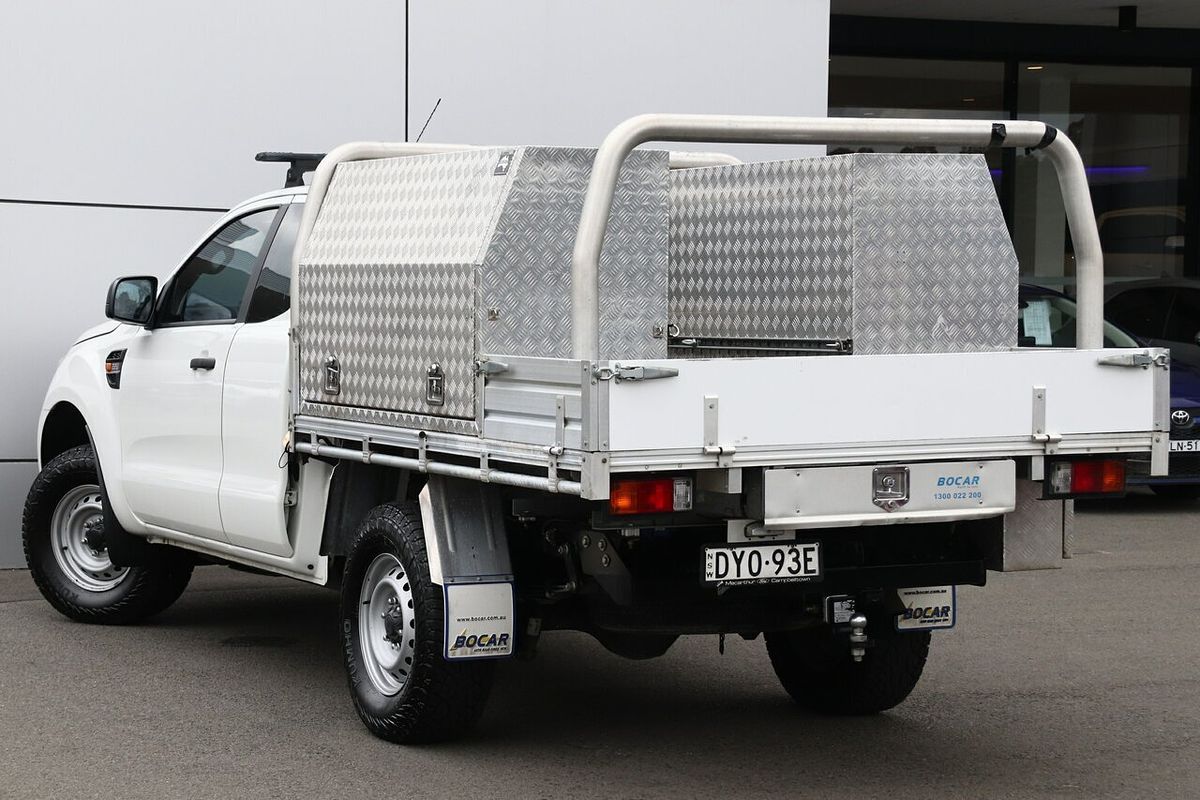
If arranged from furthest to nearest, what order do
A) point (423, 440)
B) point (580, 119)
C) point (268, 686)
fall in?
1. point (580, 119)
2. point (268, 686)
3. point (423, 440)

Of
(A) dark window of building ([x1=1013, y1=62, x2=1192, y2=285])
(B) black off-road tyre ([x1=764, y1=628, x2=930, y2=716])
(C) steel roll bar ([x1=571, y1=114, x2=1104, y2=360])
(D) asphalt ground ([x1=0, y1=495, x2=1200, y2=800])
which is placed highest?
(A) dark window of building ([x1=1013, y1=62, x2=1192, y2=285])

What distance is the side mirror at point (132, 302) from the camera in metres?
7.97

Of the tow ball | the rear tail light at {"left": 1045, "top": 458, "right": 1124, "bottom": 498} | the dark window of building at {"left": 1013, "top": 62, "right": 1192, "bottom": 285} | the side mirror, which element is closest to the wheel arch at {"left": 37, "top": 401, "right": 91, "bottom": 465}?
the side mirror

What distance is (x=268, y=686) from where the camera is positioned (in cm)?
711

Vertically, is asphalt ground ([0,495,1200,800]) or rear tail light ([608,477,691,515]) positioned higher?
rear tail light ([608,477,691,515])

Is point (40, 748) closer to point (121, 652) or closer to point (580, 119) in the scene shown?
point (121, 652)

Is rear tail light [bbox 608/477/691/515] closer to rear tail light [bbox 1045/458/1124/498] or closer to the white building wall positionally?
rear tail light [bbox 1045/458/1124/498]

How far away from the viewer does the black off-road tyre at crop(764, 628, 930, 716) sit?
652cm

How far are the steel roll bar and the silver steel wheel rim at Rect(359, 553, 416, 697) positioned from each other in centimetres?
113

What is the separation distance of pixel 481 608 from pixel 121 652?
9.09ft

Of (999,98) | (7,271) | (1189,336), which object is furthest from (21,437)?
(999,98)

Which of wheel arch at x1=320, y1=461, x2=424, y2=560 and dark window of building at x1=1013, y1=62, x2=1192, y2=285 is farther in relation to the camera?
dark window of building at x1=1013, y1=62, x2=1192, y2=285

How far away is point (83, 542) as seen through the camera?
8586 mm

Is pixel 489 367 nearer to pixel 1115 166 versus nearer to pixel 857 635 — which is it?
pixel 857 635
